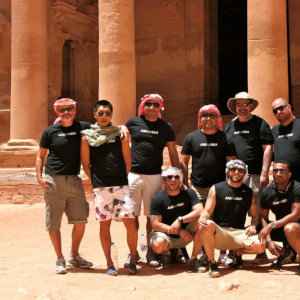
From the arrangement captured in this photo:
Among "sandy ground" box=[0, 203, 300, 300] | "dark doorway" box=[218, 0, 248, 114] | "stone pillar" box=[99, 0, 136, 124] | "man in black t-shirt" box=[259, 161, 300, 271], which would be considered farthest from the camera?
"dark doorway" box=[218, 0, 248, 114]

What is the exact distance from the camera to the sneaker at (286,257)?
335 inches

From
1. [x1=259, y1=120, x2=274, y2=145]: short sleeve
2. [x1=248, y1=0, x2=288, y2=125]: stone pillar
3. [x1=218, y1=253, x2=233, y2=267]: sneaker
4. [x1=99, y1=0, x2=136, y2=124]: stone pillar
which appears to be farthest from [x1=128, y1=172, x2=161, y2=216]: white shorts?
[x1=99, y1=0, x2=136, y2=124]: stone pillar

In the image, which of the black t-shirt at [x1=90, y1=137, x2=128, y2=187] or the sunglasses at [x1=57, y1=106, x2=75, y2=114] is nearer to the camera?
the black t-shirt at [x1=90, y1=137, x2=128, y2=187]

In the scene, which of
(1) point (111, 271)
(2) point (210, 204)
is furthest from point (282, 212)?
(1) point (111, 271)

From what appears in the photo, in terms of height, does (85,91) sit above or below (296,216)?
above

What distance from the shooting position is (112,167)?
28.2 ft

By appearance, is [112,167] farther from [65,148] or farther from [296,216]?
[296,216]

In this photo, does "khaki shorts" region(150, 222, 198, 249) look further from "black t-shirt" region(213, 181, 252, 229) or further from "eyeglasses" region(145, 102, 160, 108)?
"eyeglasses" region(145, 102, 160, 108)

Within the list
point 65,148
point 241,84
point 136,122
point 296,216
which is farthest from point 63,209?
point 241,84

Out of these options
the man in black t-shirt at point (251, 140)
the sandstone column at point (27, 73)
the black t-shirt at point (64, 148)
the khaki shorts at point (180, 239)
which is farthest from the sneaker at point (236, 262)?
the sandstone column at point (27, 73)

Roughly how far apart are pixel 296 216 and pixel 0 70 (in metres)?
17.7

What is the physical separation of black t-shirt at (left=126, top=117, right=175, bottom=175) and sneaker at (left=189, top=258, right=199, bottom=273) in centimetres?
137

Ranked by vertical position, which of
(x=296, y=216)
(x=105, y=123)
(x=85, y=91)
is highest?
(x=85, y=91)

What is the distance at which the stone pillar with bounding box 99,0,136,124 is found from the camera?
56.9ft
